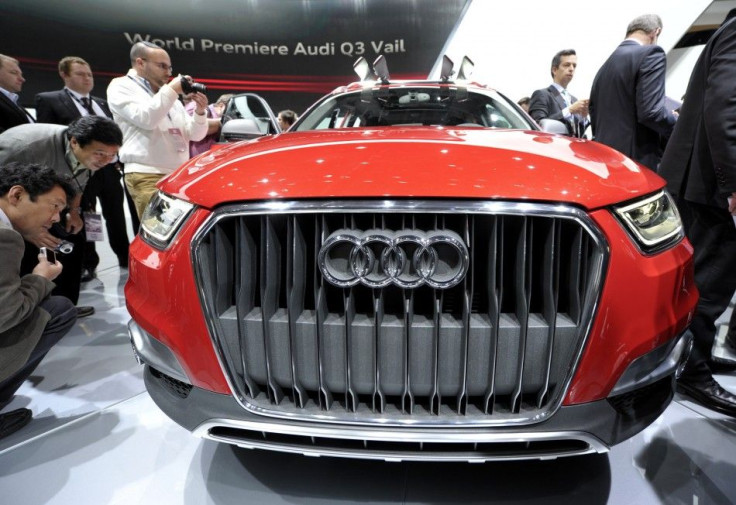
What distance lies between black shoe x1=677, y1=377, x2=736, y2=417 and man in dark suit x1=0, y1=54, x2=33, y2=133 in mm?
4774

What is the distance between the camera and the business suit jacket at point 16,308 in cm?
156

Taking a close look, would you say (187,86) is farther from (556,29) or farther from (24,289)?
(556,29)

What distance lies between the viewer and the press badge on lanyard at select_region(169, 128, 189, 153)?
3202 millimetres

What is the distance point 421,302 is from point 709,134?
1.42 meters

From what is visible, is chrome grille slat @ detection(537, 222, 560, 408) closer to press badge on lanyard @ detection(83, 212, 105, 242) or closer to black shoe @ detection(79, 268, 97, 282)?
press badge on lanyard @ detection(83, 212, 105, 242)

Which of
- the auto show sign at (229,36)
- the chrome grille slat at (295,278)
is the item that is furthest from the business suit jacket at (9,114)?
the auto show sign at (229,36)

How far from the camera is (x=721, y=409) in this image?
1.89 meters

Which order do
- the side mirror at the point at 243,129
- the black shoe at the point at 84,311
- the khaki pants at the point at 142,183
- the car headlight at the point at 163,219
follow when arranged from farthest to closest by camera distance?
A: the khaki pants at the point at 142,183, the black shoe at the point at 84,311, the side mirror at the point at 243,129, the car headlight at the point at 163,219

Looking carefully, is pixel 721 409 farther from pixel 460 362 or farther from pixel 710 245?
pixel 460 362

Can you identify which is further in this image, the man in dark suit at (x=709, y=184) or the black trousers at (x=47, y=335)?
the black trousers at (x=47, y=335)

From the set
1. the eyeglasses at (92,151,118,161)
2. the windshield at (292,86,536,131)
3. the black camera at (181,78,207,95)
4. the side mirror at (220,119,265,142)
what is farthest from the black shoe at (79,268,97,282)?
the windshield at (292,86,536,131)

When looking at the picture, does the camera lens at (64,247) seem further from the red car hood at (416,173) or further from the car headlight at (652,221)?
the car headlight at (652,221)

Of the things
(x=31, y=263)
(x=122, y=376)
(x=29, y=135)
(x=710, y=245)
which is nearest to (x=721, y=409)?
(x=710, y=245)

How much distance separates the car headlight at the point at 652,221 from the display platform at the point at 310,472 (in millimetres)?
853
